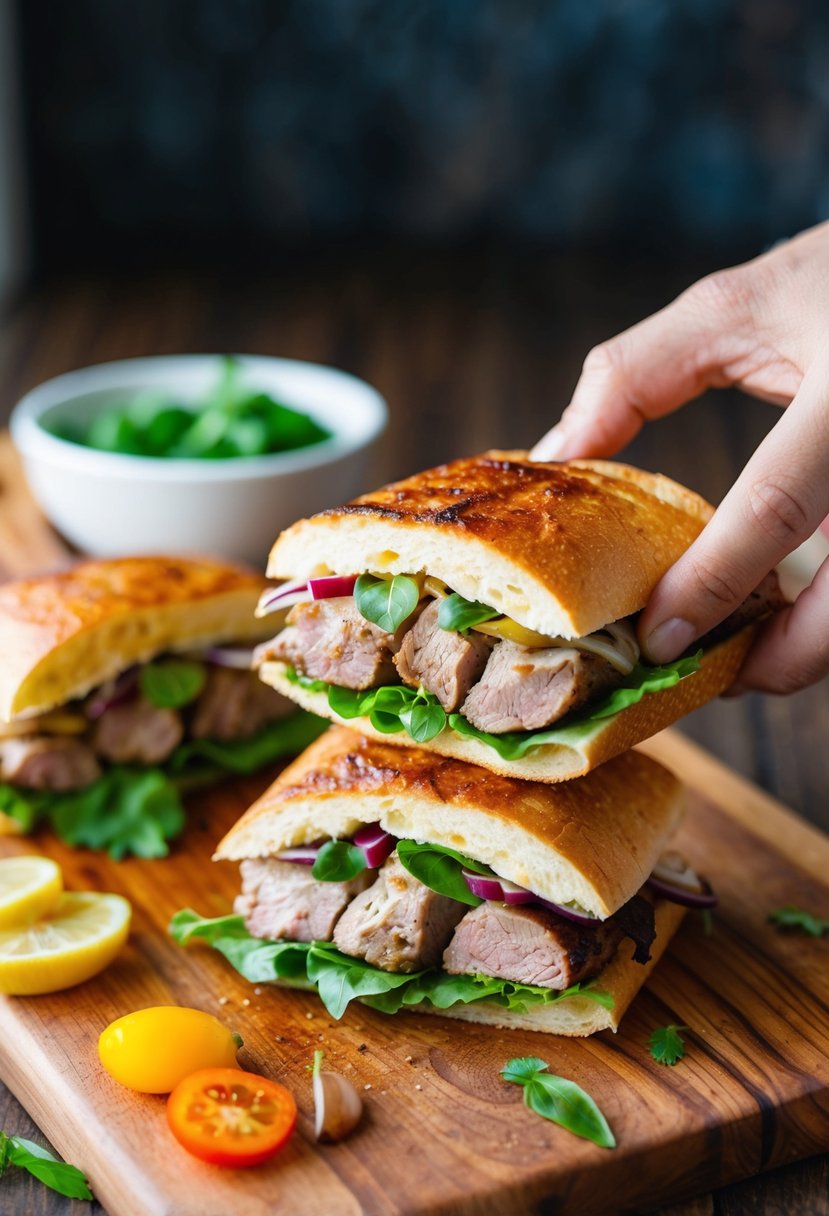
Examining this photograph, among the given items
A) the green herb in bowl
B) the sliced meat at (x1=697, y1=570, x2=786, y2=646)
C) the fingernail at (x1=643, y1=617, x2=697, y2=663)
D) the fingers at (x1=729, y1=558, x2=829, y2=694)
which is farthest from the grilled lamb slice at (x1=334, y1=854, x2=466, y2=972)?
the green herb in bowl

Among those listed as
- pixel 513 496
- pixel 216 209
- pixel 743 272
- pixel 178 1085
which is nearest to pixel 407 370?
pixel 216 209

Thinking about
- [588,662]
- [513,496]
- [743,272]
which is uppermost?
[743,272]

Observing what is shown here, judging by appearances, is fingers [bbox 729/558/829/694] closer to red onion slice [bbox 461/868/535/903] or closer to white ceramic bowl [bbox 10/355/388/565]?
red onion slice [bbox 461/868/535/903]

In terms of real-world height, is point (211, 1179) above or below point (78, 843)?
above

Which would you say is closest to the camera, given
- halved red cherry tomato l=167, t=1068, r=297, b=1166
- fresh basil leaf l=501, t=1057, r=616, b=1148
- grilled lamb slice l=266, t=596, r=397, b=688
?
halved red cherry tomato l=167, t=1068, r=297, b=1166

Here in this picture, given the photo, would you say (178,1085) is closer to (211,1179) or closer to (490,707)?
(211,1179)

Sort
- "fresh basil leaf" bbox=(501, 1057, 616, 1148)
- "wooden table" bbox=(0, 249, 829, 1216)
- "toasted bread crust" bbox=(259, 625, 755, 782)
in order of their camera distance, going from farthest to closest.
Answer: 1. "wooden table" bbox=(0, 249, 829, 1216)
2. "toasted bread crust" bbox=(259, 625, 755, 782)
3. "fresh basil leaf" bbox=(501, 1057, 616, 1148)
